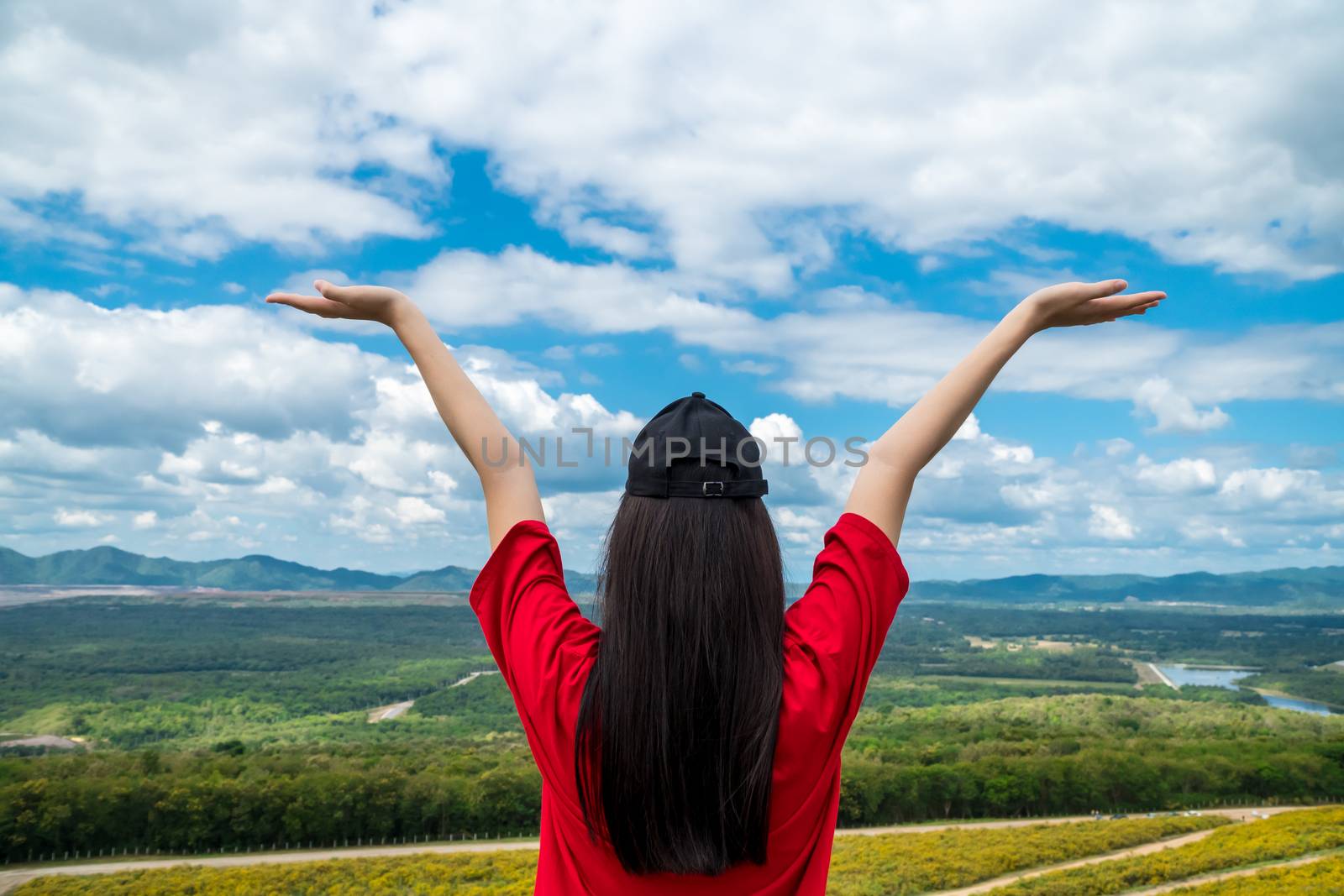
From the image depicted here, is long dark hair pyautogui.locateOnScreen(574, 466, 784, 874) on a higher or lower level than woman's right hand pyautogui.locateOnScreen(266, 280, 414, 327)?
lower

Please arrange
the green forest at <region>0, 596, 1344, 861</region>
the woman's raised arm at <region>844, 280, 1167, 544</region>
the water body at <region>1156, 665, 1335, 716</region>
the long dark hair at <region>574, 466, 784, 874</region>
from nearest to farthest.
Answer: the long dark hair at <region>574, 466, 784, 874</region> → the woman's raised arm at <region>844, 280, 1167, 544</region> → the green forest at <region>0, 596, 1344, 861</region> → the water body at <region>1156, 665, 1335, 716</region>

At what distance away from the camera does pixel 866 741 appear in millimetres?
37375

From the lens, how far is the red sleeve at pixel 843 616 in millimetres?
1287

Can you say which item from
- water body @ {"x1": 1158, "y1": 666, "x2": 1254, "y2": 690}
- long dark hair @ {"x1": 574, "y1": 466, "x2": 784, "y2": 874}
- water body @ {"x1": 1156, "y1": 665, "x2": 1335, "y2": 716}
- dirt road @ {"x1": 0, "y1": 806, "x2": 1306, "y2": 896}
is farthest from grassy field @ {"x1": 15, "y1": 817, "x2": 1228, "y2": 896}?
water body @ {"x1": 1158, "y1": 666, "x2": 1254, "y2": 690}

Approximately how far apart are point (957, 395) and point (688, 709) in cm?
75

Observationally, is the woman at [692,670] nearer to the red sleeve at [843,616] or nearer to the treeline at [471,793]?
the red sleeve at [843,616]

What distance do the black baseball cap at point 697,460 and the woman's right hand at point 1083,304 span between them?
721mm

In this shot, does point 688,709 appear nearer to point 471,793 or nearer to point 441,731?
point 471,793

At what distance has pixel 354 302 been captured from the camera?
183 centimetres

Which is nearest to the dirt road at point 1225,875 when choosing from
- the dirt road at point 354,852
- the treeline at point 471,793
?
the dirt road at point 354,852

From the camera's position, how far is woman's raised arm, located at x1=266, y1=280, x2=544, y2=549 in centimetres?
155

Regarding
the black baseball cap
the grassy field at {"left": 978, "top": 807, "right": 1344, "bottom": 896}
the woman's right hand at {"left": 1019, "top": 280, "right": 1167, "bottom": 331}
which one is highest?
the woman's right hand at {"left": 1019, "top": 280, "right": 1167, "bottom": 331}

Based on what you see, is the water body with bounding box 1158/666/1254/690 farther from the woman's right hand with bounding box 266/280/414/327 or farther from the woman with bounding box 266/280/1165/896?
the woman's right hand with bounding box 266/280/414/327

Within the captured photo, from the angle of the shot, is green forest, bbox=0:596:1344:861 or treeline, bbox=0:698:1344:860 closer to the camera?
treeline, bbox=0:698:1344:860
